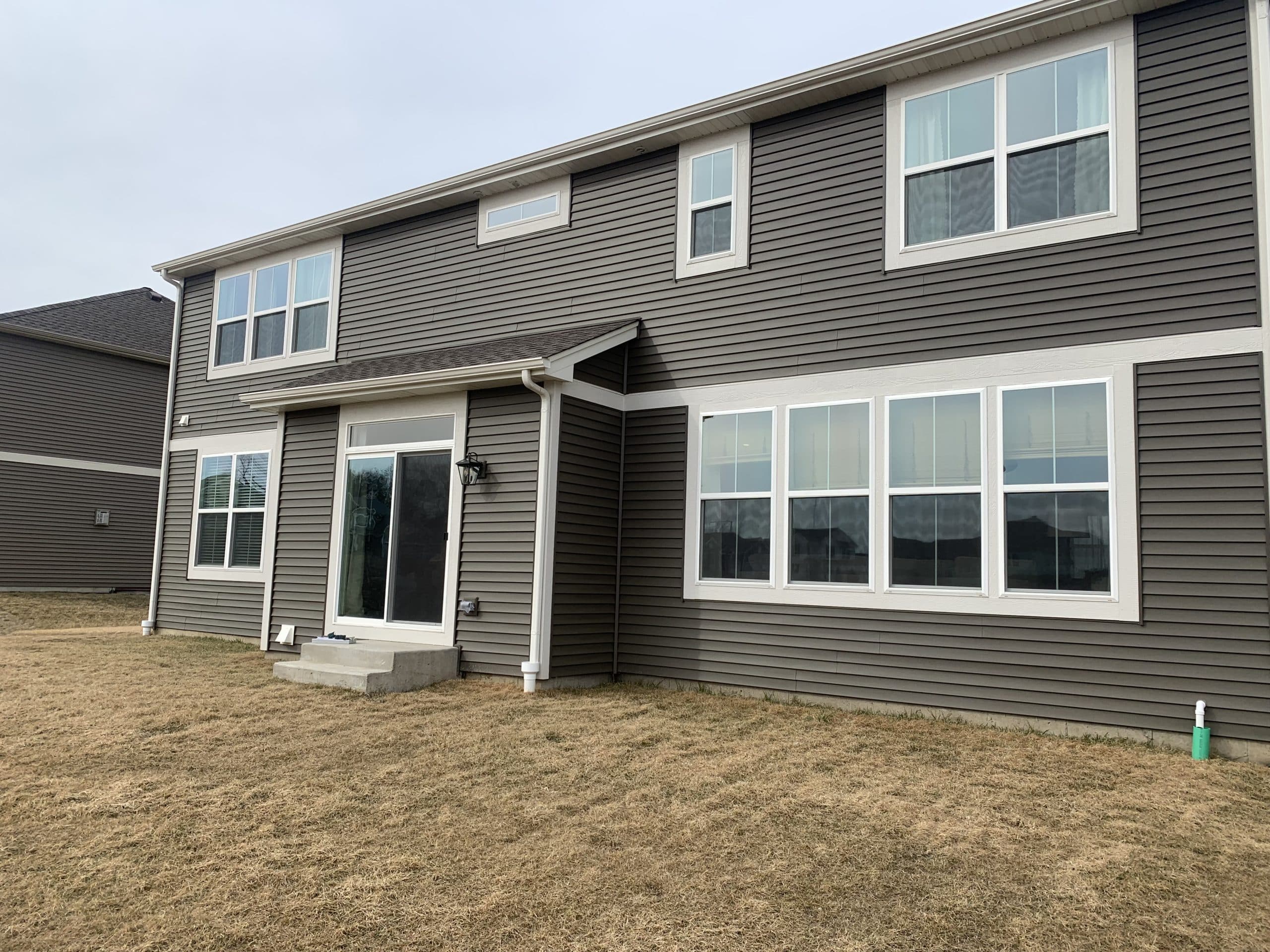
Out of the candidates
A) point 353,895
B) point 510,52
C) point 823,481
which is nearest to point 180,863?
point 353,895

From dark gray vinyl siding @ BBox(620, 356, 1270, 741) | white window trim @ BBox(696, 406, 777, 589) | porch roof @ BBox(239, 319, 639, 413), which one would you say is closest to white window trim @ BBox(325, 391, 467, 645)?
porch roof @ BBox(239, 319, 639, 413)

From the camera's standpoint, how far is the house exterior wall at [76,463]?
16.6 meters

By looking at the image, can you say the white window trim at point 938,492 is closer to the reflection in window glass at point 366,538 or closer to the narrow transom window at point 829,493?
the narrow transom window at point 829,493

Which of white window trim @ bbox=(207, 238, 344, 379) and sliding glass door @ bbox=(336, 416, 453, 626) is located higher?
white window trim @ bbox=(207, 238, 344, 379)

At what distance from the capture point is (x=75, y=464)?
17.5 metres

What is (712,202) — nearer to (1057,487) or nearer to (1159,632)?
(1057,487)

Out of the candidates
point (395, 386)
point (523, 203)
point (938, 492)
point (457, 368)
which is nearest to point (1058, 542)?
point (938, 492)

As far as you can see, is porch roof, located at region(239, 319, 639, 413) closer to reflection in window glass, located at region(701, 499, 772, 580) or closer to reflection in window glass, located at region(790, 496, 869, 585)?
reflection in window glass, located at region(701, 499, 772, 580)

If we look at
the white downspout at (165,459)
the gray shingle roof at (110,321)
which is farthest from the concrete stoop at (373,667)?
the gray shingle roof at (110,321)

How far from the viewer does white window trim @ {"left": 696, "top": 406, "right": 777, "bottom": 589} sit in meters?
7.80

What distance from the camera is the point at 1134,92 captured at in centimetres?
645

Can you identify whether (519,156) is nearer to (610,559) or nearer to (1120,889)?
(610,559)

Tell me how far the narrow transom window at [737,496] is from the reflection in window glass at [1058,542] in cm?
204

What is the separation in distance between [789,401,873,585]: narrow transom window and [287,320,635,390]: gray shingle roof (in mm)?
2155
